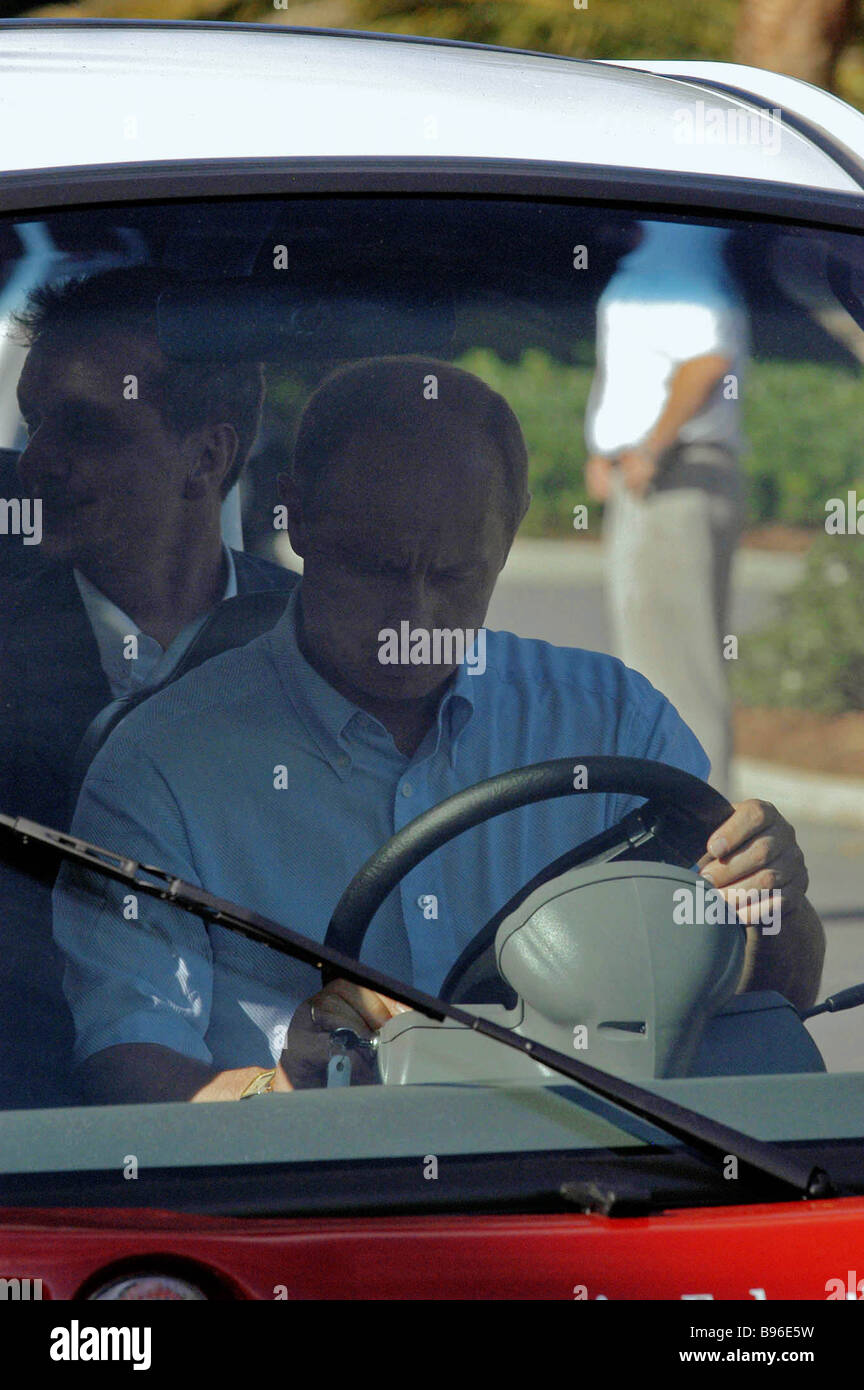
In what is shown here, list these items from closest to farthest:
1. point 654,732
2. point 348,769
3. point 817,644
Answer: point 348,769, point 654,732, point 817,644

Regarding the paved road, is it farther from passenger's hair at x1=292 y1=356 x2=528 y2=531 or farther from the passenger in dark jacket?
the passenger in dark jacket

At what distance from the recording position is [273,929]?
132 cm

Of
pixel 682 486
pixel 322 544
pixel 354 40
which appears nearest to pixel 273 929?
pixel 322 544

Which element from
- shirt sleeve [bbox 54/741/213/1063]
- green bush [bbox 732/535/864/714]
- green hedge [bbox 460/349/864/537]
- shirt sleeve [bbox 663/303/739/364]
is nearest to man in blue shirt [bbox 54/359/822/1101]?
shirt sleeve [bbox 54/741/213/1063]

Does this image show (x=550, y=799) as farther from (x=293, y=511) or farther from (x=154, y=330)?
(x=154, y=330)

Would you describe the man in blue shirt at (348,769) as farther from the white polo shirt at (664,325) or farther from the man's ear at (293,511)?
the white polo shirt at (664,325)

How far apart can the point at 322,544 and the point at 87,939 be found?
17.6 inches

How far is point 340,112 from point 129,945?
805mm

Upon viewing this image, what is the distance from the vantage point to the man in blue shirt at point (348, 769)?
1410 mm

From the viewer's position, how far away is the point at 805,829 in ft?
5.72

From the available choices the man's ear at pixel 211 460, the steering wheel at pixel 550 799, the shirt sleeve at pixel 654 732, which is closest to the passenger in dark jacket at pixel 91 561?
the man's ear at pixel 211 460

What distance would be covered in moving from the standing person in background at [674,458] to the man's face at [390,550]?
0.23 metres

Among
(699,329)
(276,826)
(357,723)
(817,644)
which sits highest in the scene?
(817,644)

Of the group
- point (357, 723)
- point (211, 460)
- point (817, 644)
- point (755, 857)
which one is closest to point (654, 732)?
point (755, 857)
